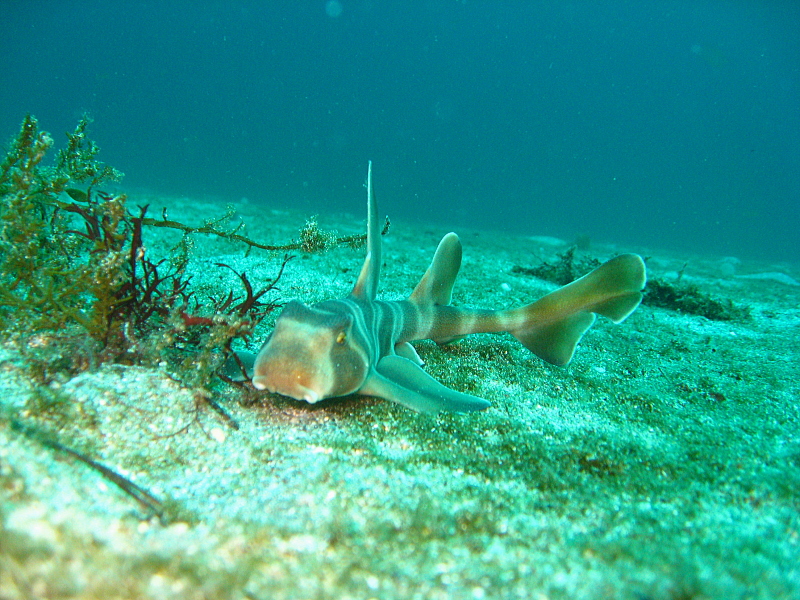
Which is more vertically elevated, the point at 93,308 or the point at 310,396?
the point at 93,308

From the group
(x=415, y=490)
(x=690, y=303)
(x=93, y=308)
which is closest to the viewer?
(x=415, y=490)

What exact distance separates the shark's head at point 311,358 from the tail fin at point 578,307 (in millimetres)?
1961

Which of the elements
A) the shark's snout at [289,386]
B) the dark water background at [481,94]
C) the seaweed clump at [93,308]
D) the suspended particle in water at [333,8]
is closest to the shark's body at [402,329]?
the shark's snout at [289,386]

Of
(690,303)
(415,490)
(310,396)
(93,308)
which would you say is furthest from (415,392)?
(690,303)

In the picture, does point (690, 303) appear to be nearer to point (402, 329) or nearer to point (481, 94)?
point (402, 329)

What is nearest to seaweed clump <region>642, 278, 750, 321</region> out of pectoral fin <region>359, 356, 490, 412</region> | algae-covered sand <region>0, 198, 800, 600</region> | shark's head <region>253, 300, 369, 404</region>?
algae-covered sand <region>0, 198, 800, 600</region>

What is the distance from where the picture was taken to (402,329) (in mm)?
3951

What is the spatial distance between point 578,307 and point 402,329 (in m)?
1.69

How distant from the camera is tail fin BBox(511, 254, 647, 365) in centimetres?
370

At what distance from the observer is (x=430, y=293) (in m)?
4.26

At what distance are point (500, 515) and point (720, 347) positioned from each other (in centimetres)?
478

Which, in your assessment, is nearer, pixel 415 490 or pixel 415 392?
pixel 415 490

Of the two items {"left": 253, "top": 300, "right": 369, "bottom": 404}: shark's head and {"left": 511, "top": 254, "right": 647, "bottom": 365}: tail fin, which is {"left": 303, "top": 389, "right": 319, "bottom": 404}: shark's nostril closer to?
{"left": 253, "top": 300, "right": 369, "bottom": 404}: shark's head

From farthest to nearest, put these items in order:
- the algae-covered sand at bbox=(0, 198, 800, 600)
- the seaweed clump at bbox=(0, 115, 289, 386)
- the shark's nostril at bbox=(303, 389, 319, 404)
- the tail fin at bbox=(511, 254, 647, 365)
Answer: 1. the tail fin at bbox=(511, 254, 647, 365)
2. the seaweed clump at bbox=(0, 115, 289, 386)
3. the shark's nostril at bbox=(303, 389, 319, 404)
4. the algae-covered sand at bbox=(0, 198, 800, 600)
